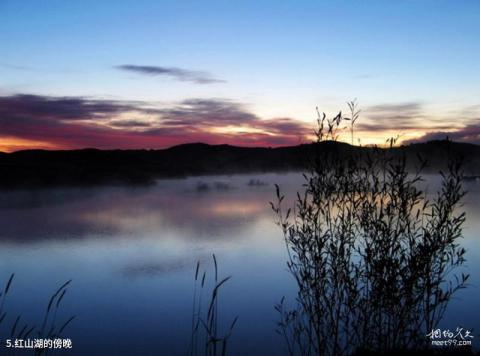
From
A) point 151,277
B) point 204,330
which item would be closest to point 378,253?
point 204,330

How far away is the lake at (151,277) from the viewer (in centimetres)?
886

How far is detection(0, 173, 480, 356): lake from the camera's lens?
8859 millimetres

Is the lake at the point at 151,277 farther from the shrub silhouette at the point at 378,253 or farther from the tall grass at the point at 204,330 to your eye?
the shrub silhouette at the point at 378,253

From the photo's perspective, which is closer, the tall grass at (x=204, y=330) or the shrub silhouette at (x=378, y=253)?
the shrub silhouette at (x=378, y=253)

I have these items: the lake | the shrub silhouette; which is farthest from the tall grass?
the shrub silhouette

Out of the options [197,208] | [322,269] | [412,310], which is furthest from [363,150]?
[197,208]

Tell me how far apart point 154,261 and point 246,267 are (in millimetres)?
3789

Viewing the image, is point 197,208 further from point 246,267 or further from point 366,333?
point 366,333

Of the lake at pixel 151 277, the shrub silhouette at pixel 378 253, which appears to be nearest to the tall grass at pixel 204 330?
the lake at pixel 151 277

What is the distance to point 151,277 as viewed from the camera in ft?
45.9

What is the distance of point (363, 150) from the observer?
259 inches

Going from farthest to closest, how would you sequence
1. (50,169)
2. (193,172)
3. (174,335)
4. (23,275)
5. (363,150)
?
1. (193,172)
2. (50,169)
3. (23,275)
4. (174,335)
5. (363,150)

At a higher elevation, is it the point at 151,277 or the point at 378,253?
the point at 378,253

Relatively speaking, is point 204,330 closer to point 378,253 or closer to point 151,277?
point 378,253
